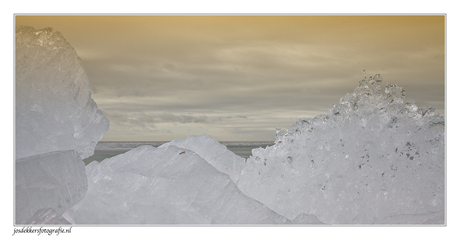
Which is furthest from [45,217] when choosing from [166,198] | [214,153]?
[214,153]

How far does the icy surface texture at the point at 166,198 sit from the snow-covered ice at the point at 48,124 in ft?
0.92

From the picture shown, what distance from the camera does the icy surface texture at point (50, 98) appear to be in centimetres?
319

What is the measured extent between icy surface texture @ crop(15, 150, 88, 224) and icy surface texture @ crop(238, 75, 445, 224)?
2.01 m

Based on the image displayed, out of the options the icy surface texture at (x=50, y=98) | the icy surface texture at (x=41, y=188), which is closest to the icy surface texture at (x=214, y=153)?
the icy surface texture at (x=50, y=98)

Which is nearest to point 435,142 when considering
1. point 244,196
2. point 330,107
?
point 330,107

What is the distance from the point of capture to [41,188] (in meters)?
3.26

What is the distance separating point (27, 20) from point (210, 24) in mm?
2092

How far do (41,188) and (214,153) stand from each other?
201 cm

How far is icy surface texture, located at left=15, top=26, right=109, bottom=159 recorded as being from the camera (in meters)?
3.19

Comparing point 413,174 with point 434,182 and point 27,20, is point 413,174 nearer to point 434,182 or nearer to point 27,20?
point 434,182

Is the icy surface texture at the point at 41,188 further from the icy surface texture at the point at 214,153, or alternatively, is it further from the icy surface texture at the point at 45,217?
the icy surface texture at the point at 214,153

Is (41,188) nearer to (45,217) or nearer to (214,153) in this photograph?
(45,217)

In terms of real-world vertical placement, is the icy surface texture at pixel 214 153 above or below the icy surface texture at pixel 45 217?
above

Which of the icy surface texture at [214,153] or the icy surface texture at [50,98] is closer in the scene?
the icy surface texture at [50,98]
